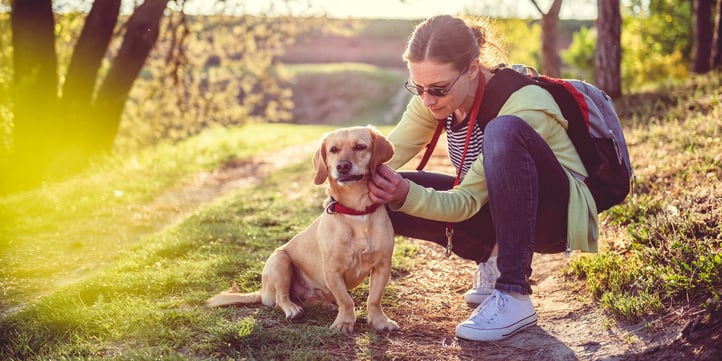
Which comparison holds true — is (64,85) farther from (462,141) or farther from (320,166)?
(462,141)

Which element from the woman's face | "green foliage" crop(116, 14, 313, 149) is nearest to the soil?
the woman's face

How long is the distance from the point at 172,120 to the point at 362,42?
38.4 metres

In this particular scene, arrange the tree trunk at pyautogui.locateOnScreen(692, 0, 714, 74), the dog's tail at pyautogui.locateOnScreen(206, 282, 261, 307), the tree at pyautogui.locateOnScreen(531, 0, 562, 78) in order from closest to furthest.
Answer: the dog's tail at pyautogui.locateOnScreen(206, 282, 261, 307) → the tree trunk at pyautogui.locateOnScreen(692, 0, 714, 74) → the tree at pyautogui.locateOnScreen(531, 0, 562, 78)

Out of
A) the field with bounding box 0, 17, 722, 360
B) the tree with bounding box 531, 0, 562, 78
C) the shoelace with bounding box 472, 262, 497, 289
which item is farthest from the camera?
the tree with bounding box 531, 0, 562, 78

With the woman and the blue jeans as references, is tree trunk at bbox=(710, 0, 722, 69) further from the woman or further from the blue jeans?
the blue jeans

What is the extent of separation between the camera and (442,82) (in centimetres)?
352

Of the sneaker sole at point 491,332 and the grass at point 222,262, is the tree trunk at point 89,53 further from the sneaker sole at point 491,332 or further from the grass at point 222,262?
the sneaker sole at point 491,332

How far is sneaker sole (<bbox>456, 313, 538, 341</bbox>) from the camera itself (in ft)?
10.8

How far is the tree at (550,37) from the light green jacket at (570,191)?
29.4 feet

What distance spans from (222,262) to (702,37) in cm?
1103

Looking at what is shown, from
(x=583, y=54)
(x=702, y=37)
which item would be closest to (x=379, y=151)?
(x=702, y=37)

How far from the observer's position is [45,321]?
350cm

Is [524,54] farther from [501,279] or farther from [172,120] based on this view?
[501,279]

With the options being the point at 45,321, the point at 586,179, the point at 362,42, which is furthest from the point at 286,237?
the point at 362,42
